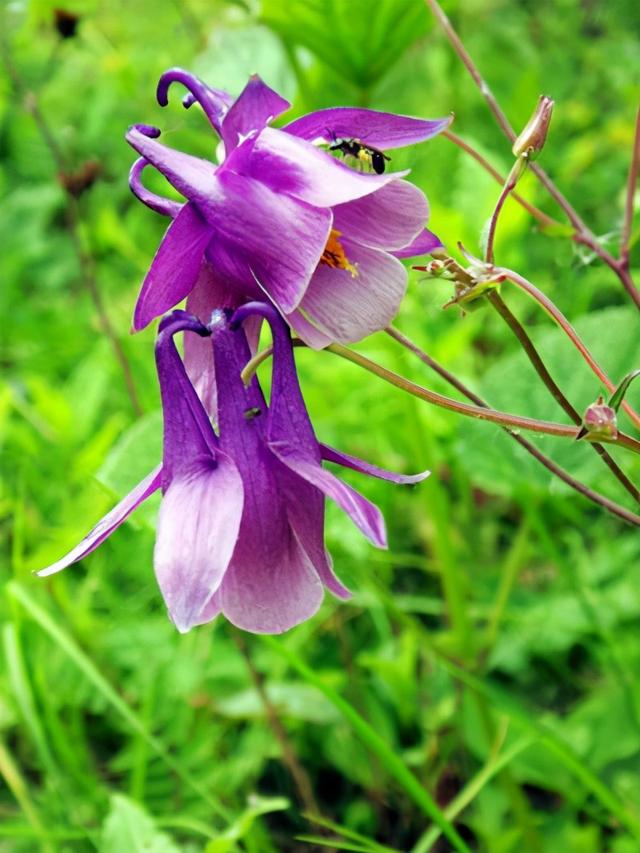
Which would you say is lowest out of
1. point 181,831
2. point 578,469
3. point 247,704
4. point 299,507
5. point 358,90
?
point 181,831

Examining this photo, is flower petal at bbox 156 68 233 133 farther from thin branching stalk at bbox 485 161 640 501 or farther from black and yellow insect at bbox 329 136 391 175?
thin branching stalk at bbox 485 161 640 501

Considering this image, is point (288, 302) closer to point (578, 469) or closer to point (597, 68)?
point (578, 469)

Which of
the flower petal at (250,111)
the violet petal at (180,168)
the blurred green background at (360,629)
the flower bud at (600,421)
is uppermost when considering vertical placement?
the flower petal at (250,111)

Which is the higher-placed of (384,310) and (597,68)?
(597,68)

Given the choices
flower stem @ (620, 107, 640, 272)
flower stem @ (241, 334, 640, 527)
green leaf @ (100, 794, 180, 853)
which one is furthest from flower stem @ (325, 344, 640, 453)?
green leaf @ (100, 794, 180, 853)

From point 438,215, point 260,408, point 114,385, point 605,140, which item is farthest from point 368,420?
point 605,140

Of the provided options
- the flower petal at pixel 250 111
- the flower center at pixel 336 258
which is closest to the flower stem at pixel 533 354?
the flower center at pixel 336 258

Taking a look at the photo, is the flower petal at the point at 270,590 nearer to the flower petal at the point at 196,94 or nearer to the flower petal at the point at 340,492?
the flower petal at the point at 340,492

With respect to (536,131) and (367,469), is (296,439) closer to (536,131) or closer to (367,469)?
(367,469)
